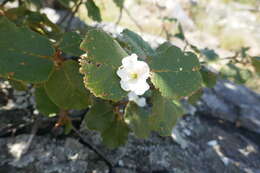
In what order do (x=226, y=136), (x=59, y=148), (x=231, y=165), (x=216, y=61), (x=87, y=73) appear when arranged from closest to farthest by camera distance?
(x=87, y=73) → (x=216, y=61) → (x=59, y=148) → (x=231, y=165) → (x=226, y=136)

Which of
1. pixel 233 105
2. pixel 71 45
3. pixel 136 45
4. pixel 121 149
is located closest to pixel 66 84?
pixel 71 45

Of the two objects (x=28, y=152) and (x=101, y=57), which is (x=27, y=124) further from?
(x=101, y=57)

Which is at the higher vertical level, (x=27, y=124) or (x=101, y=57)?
(x=101, y=57)

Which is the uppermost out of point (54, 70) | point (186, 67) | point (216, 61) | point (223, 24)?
point (186, 67)

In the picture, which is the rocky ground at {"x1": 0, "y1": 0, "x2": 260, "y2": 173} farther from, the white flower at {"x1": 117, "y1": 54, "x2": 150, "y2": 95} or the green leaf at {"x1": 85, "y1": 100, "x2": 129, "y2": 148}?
the white flower at {"x1": 117, "y1": 54, "x2": 150, "y2": 95}

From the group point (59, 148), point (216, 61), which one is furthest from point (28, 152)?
point (216, 61)

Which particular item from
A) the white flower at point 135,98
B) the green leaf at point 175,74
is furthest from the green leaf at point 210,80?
the green leaf at point 175,74
